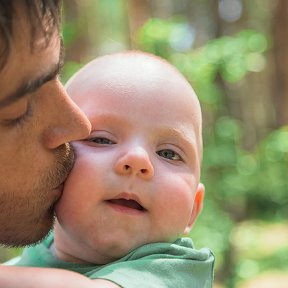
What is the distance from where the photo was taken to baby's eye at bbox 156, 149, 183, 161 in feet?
6.13

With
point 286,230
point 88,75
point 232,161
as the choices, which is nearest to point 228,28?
point 286,230

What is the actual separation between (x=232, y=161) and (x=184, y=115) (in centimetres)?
487

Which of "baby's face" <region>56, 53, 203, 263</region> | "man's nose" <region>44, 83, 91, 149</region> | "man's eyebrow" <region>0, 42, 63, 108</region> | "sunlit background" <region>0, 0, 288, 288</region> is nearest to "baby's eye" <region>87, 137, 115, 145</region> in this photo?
"baby's face" <region>56, 53, 203, 263</region>

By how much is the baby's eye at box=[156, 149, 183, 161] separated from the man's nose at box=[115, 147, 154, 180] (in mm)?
120

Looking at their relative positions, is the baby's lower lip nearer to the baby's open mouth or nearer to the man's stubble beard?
the baby's open mouth

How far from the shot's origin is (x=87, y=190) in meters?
1.75

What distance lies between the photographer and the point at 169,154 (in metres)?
1.89

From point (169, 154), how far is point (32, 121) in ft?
1.37

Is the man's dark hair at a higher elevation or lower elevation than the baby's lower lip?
higher

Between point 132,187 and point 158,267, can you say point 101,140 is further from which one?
point 158,267

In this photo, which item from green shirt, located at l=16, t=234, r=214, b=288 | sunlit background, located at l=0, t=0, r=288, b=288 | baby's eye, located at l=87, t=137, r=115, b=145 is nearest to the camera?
green shirt, located at l=16, t=234, r=214, b=288

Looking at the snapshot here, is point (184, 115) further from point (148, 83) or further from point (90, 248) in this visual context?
point (90, 248)

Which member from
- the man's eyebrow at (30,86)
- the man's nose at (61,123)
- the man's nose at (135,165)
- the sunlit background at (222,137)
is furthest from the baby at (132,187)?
the sunlit background at (222,137)

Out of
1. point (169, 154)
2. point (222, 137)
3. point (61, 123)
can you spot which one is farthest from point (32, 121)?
point (222, 137)
